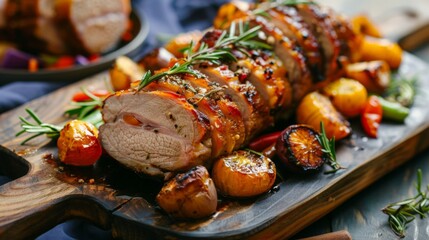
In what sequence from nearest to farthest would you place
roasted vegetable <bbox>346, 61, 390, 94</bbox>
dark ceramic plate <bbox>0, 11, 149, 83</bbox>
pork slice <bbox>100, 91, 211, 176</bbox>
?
pork slice <bbox>100, 91, 211, 176</bbox> → roasted vegetable <bbox>346, 61, 390, 94</bbox> → dark ceramic plate <bbox>0, 11, 149, 83</bbox>

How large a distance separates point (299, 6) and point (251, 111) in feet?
3.67

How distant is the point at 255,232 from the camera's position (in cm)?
300

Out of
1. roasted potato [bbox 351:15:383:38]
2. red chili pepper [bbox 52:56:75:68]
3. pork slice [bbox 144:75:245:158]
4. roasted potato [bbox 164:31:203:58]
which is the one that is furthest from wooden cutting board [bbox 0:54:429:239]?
roasted potato [bbox 351:15:383:38]

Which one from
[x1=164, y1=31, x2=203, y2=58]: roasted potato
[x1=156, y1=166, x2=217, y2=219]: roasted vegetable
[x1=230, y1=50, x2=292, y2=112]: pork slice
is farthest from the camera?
[x1=164, y1=31, x2=203, y2=58]: roasted potato

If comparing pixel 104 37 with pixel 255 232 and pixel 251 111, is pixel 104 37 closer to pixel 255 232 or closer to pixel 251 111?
pixel 251 111

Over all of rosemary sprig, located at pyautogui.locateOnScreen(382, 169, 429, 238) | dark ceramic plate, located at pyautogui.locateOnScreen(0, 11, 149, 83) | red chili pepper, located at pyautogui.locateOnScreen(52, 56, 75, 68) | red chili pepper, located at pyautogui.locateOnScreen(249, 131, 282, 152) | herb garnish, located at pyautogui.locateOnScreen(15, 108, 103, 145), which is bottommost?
rosemary sprig, located at pyautogui.locateOnScreen(382, 169, 429, 238)

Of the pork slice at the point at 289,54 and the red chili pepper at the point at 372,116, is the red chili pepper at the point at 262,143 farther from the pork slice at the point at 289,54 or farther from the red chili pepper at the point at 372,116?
the red chili pepper at the point at 372,116

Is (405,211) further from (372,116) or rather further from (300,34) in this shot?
(300,34)

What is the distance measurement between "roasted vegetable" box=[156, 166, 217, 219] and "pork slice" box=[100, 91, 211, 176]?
185 millimetres

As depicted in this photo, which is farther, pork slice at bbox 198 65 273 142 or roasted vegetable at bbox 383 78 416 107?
roasted vegetable at bbox 383 78 416 107

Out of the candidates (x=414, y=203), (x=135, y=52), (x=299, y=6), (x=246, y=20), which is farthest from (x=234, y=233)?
(x=135, y=52)

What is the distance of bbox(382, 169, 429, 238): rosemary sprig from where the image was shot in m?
3.44

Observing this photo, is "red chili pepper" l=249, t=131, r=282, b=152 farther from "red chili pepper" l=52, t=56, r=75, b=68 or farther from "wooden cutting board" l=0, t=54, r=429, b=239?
"red chili pepper" l=52, t=56, r=75, b=68

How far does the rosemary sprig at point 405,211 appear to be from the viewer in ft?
11.3
